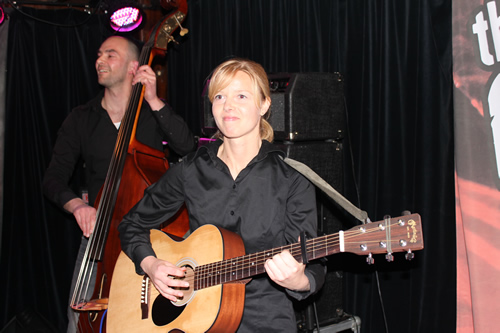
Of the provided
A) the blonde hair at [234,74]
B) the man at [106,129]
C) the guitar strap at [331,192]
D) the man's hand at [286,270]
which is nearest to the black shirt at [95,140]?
the man at [106,129]

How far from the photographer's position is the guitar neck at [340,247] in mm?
1391

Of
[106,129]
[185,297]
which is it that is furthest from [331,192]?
[106,129]

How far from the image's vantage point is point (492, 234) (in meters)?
2.43

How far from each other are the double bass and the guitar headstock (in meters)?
1.20

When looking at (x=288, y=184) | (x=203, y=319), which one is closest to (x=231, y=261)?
(x=203, y=319)

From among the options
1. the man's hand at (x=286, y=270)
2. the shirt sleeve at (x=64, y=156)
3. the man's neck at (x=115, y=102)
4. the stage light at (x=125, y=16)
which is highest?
the stage light at (x=125, y=16)

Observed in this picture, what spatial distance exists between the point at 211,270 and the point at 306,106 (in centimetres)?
121

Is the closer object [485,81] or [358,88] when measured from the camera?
[485,81]

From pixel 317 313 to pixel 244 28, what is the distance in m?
2.25

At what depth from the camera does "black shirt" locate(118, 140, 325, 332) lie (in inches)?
68.4

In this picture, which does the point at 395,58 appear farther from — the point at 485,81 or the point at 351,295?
the point at 351,295

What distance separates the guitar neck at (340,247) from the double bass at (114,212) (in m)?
0.76

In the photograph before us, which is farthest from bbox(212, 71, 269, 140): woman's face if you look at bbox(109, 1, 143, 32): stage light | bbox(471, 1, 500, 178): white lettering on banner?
bbox(109, 1, 143, 32): stage light

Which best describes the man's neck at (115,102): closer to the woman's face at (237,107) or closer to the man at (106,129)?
the man at (106,129)
